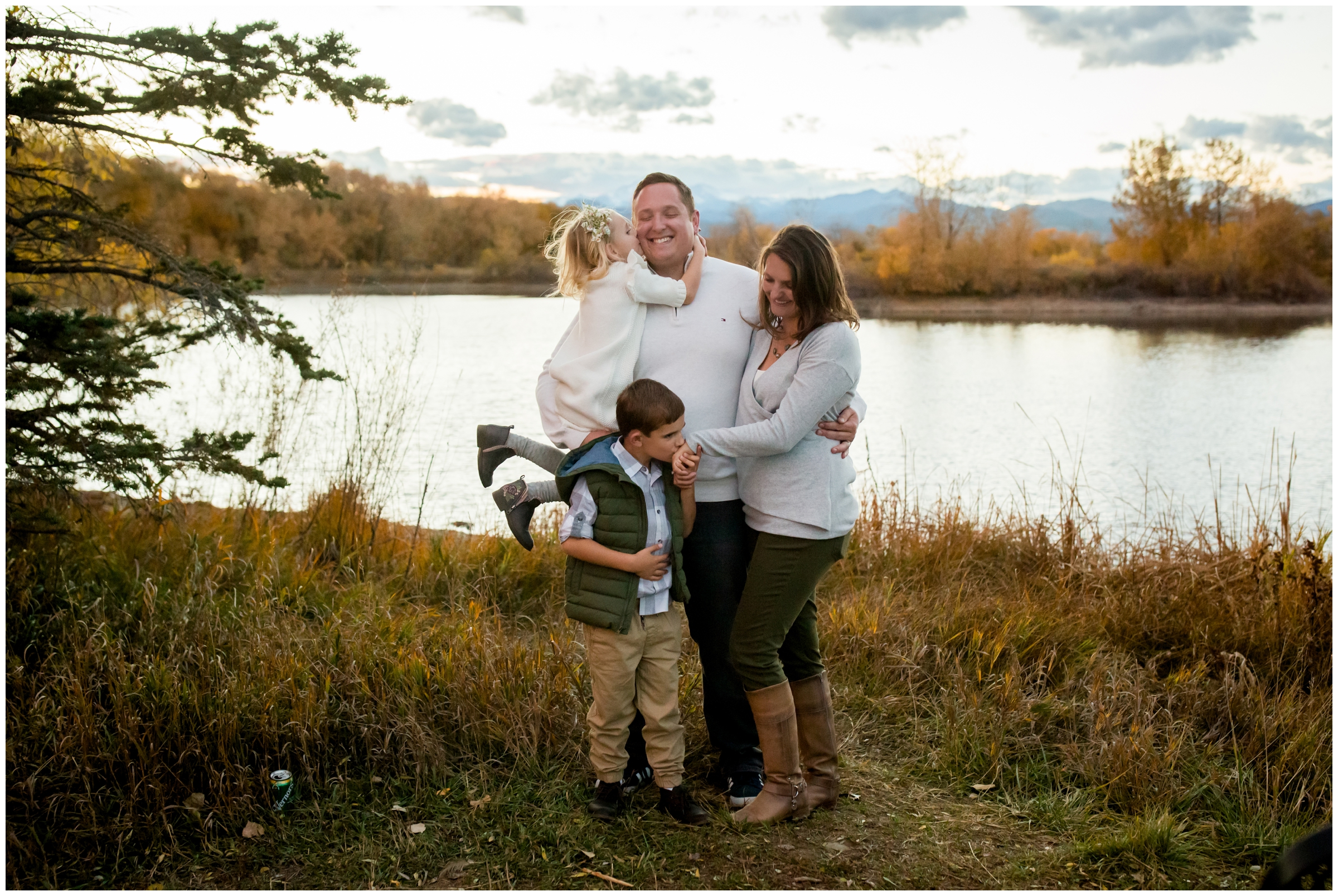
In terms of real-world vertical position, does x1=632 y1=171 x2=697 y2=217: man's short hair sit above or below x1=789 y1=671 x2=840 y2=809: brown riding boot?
above

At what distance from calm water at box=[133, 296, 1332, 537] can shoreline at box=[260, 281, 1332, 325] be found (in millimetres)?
2494

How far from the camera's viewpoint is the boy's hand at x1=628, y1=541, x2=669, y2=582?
2797 mm

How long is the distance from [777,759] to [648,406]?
3.87 ft

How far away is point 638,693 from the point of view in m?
2.99

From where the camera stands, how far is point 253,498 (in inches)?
225

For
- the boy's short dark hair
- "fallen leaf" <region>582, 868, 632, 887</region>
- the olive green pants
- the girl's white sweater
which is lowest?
"fallen leaf" <region>582, 868, 632, 887</region>

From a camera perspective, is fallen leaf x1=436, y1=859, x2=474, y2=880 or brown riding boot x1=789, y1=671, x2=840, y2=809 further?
brown riding boot x1=789, y1=671, x2=840, y2=809

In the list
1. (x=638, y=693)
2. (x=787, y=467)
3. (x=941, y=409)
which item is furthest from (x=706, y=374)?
(x=941, y=409)

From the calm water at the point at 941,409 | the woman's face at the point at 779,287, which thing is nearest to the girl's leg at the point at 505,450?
the woman's face at the point at 779,287

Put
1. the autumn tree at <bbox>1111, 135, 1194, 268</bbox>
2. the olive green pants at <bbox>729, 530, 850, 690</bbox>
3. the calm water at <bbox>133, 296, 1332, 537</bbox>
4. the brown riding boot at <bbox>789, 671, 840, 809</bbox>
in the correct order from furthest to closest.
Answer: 1. the autumn tree at <bbox>1111, 135, 1194, 268</bbox>
2. the calm water at <bbox>133, 296, 1332, 537</bbox>
3. the brown riding boot at <bbox>789, 671, 840, 809</bbox>
4. the olive green pants at <bbox>729, 530, 850, 690</bbox>

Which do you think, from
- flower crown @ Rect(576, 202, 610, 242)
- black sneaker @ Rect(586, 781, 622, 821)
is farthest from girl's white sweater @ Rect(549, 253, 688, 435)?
black sneaker @ Rect(586, 781, 622, 821)

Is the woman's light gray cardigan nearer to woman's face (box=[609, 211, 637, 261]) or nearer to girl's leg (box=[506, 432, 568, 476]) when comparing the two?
woman's face (box=[609, 211, 637, 261])

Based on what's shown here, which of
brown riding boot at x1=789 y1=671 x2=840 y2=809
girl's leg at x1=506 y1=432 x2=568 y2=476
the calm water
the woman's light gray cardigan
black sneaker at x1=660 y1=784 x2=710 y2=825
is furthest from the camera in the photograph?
the calm water

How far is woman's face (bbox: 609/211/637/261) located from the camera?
2.92 m
